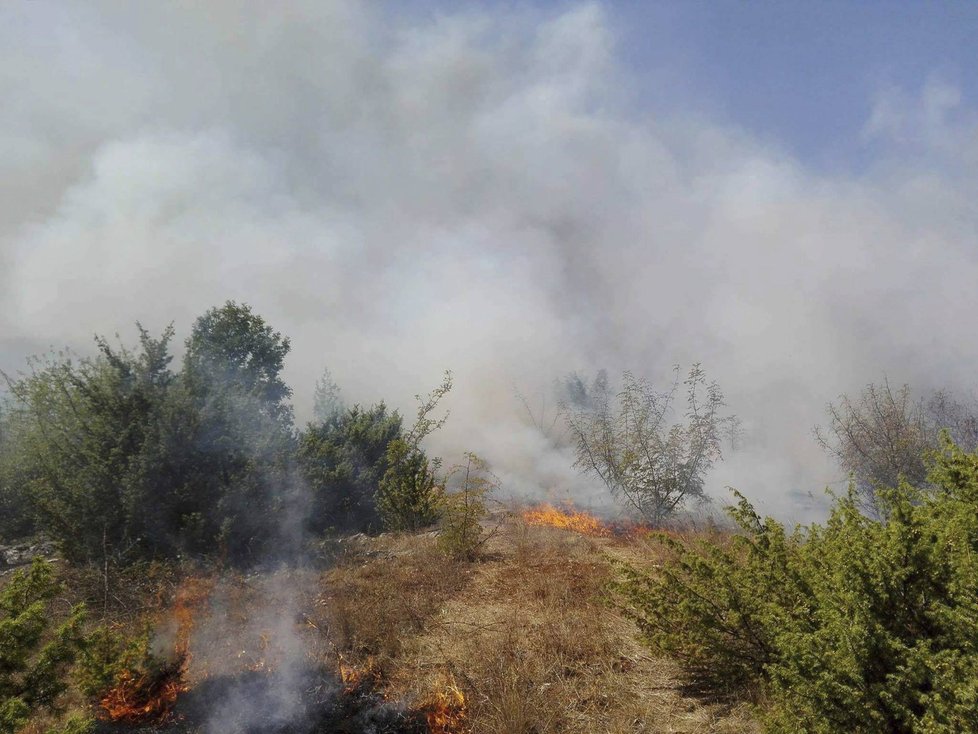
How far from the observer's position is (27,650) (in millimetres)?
3355

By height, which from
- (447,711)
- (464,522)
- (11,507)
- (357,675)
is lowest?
(447,711)

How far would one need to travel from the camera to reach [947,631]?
307 cm

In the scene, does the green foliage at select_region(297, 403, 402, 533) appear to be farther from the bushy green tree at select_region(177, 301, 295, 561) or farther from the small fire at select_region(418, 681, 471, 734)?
the small fire at select_region(418, 681, 471, 734)

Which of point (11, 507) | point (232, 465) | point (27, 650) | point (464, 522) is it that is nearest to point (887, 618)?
point (27, 650)

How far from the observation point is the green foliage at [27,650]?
3.19 meters

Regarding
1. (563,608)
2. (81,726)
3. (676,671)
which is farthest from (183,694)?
(676,671)

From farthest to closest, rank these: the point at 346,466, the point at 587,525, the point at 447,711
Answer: the point at 346,466 → the point at 587,525 → the point at 447,711

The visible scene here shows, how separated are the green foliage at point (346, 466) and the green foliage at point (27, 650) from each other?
8240 millimetres

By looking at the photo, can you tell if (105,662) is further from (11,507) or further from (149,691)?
(11,507)

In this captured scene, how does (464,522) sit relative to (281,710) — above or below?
above

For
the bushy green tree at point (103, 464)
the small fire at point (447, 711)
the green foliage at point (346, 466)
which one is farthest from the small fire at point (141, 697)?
the green foliage at point (346, 466)

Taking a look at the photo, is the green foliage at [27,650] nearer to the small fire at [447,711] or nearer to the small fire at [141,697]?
the small fire at [141,697]

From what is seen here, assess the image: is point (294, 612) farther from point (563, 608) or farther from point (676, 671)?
point (676, 671)

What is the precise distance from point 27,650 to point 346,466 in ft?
34.1
